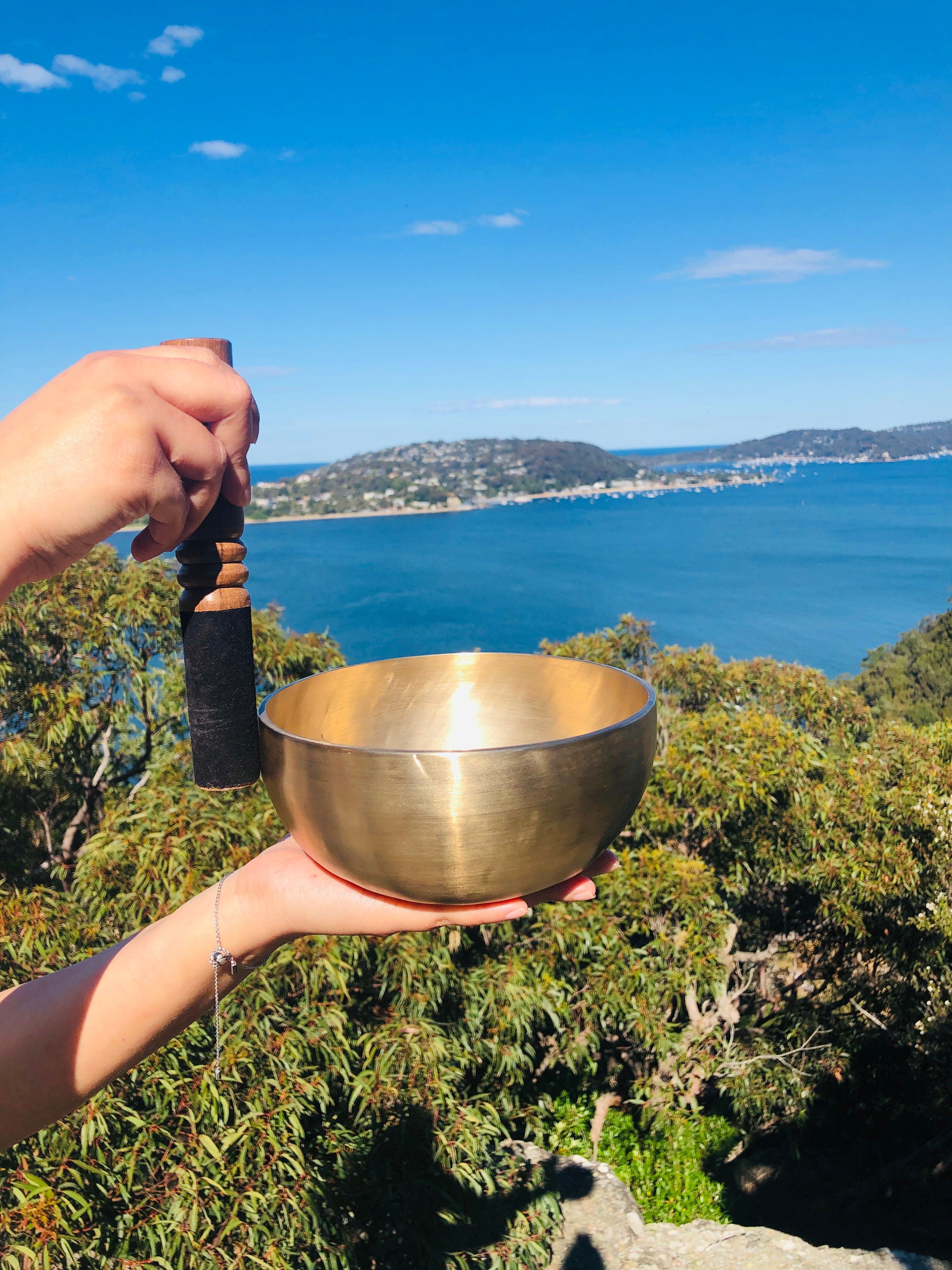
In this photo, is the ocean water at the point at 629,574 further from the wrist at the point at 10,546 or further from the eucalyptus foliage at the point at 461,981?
the wrist at the point at 10,546

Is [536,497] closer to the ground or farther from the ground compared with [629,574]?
farther from the ground

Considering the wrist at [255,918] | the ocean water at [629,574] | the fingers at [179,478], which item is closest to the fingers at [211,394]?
the fingers at [179,478]

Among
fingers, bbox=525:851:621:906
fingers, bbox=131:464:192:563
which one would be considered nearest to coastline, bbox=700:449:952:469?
fingers, bbox=525:851:621:906

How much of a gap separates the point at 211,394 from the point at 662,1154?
20.2 feet

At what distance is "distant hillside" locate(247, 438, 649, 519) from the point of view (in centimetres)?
7712

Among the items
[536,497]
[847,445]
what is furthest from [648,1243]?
[847,445]

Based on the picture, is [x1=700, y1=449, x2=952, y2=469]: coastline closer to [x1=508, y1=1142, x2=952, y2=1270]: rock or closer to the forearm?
[x1=508, y1=1142, x2=952, y2=1270]: rock

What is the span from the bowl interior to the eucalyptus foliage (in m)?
1.55

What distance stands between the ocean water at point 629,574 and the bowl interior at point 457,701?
20360 millimetres

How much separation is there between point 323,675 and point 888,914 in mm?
4676

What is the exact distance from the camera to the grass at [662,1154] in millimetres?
5254

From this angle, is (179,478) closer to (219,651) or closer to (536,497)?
(219,651)

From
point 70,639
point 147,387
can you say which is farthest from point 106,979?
point 70,639

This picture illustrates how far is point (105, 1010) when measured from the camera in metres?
0.85
